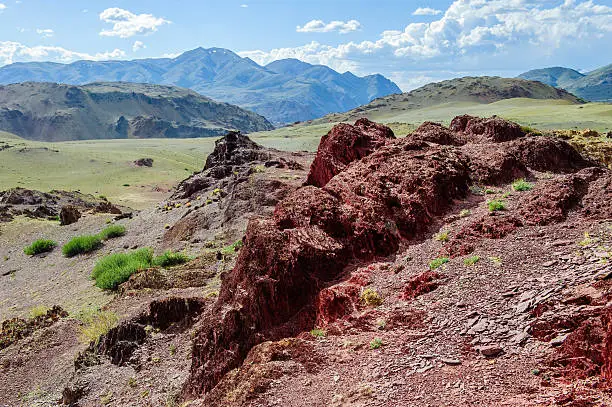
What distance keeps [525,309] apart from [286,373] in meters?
3.96

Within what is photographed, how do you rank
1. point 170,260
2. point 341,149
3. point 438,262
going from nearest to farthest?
point 438,262 → point 341,149 → point 170,260

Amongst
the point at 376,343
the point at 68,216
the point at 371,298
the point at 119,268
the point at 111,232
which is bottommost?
the point at 119,268

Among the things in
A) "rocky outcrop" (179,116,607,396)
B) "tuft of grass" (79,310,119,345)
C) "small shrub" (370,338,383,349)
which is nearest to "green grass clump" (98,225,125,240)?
"tuft of grass" (79,310,119,345)

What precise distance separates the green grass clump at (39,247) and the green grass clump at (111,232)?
11.1 ft

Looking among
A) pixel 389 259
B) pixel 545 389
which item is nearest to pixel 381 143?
pixel 389 259

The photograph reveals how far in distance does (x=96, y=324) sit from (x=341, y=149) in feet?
34.0

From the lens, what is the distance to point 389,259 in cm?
1074

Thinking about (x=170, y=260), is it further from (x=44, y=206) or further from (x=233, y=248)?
(x=44, y=206)

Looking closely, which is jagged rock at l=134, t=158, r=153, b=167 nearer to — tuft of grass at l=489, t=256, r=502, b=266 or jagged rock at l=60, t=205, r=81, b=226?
jagged rock at l=60, t=205, r=81, b=226

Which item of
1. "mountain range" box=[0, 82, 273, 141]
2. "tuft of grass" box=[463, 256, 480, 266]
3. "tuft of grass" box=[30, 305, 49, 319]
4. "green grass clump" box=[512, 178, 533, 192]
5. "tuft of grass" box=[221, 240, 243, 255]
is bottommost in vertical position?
"tuft of grass" box=[30, 305, 49, 319]

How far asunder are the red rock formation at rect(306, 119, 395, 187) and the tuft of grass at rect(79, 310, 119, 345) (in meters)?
8.75

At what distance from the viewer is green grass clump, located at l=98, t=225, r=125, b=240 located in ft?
93.1

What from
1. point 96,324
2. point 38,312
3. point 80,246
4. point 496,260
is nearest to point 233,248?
point 96,324

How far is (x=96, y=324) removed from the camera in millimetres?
15281
